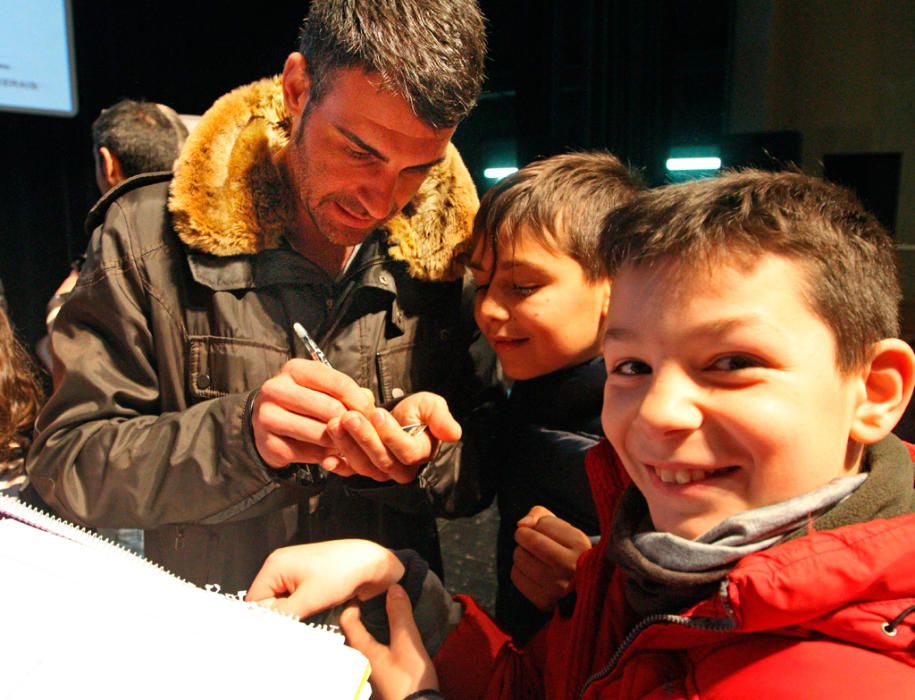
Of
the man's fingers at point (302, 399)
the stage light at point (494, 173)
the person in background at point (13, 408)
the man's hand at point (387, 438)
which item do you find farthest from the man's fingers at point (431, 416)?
the person in background at point (13, 408)

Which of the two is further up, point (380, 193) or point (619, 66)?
point (619, 66)

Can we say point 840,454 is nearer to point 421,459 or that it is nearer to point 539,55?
point 421,459

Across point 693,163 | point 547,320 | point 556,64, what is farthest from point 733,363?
point 556,64

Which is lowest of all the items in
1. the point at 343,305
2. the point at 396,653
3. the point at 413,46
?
the point at 396,653

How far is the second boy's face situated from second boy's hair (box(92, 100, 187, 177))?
149 centimetres

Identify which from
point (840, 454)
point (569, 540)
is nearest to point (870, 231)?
point (840, 454)

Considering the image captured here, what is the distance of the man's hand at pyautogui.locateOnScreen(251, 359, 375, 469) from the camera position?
84 centimetres

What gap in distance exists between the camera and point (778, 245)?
0.64 metres

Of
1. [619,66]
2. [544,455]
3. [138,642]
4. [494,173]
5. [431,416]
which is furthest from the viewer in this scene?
[619,66]

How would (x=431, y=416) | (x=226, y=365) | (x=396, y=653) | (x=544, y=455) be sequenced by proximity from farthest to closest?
(x=544, y=455) < (x=226, y=365) < (x=431, y=416) < (x=396, y=653)

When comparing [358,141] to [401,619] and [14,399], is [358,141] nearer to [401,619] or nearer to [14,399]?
[401,619]

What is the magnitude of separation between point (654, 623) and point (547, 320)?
1.82 feet

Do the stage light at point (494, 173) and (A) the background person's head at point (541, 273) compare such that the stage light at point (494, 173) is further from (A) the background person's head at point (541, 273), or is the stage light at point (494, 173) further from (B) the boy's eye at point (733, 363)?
(B) the boy's eye at point (733, 363)

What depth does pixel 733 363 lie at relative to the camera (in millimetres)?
620
